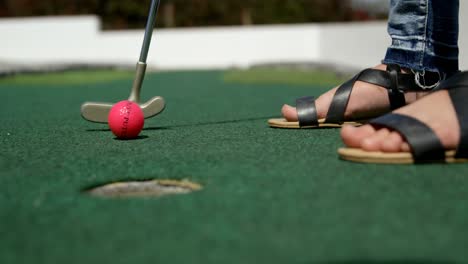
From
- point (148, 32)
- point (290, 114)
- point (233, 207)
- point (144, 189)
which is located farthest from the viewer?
point (148, 32)

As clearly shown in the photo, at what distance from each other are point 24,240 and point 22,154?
1010 millimetres

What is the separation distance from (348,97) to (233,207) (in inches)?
50.6

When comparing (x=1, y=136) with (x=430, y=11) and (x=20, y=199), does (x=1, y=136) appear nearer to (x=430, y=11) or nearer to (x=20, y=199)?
(x=20, y=199)

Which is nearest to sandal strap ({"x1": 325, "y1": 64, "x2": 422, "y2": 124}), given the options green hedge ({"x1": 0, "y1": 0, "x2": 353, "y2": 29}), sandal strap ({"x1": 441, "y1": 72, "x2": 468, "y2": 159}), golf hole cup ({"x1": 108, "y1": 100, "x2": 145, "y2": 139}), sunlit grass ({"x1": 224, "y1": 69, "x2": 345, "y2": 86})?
sandal strap ({"x1": 441, "y1": 72, "x2": 468, "y2": 159})

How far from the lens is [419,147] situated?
1836mm

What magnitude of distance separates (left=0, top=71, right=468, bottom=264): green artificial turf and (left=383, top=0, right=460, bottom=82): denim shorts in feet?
1.55

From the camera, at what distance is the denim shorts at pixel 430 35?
247 centimetres

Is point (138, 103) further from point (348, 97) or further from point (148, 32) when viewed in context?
point (348, 97)

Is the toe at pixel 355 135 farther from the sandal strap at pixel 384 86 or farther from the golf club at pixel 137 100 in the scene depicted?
the golf club at pixel 137 100

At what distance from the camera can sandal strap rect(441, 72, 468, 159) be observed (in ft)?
6.12

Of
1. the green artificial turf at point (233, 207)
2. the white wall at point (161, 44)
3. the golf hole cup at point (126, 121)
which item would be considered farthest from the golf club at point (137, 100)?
the white wall at point (161, 44)

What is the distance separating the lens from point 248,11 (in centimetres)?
2325

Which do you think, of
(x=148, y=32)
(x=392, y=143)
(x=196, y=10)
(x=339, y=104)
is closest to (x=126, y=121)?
(x=148, y=32)

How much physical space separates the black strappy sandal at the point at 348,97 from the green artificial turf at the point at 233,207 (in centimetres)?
26
